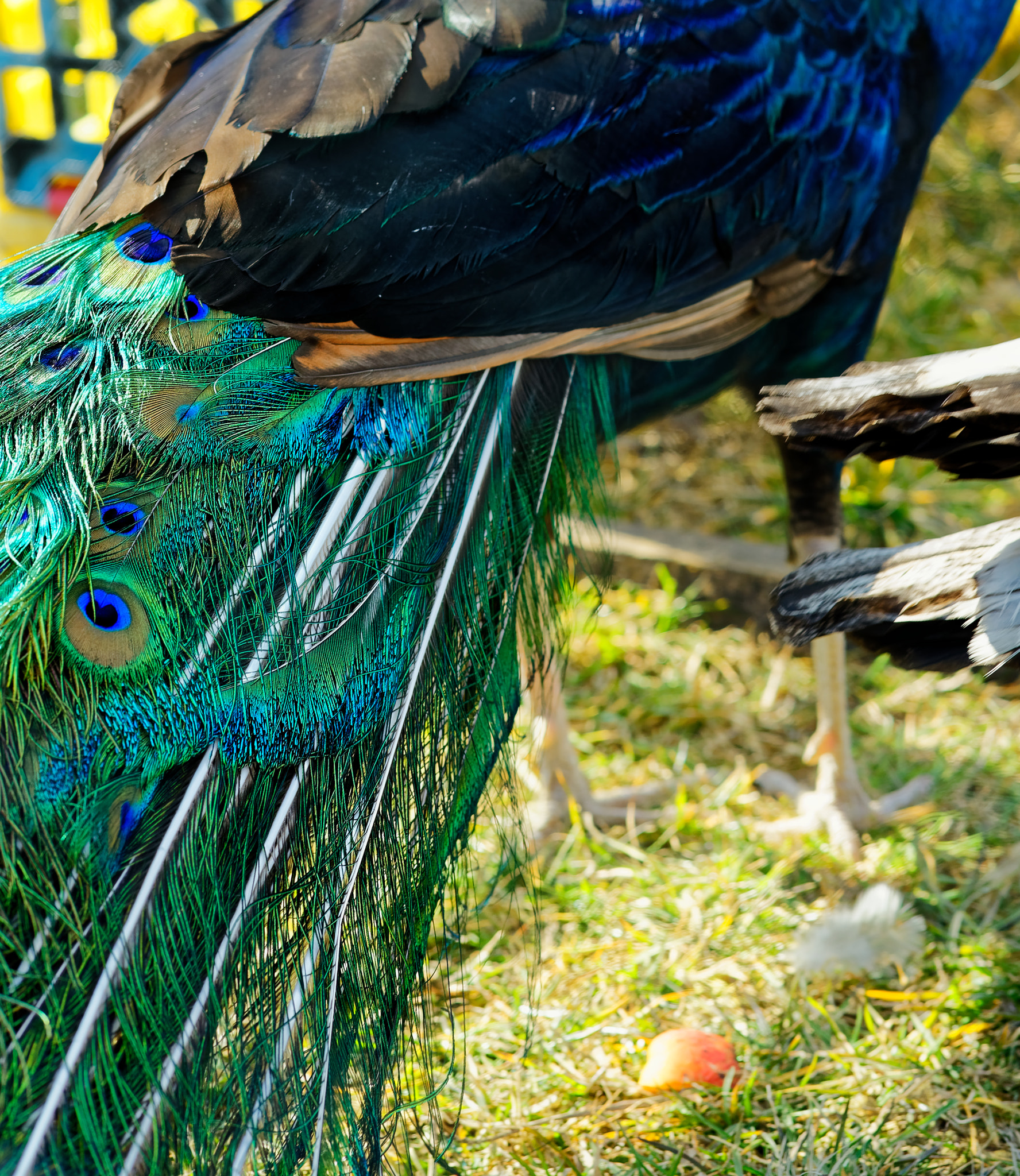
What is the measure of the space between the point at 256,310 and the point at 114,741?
2.00 ft

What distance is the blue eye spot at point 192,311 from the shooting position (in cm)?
148

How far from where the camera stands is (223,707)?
1.31 m

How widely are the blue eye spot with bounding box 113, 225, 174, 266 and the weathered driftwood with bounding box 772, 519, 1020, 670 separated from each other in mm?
997

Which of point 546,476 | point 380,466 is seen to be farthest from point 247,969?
point 546,476

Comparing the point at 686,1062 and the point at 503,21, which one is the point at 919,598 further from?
the point at 503,21

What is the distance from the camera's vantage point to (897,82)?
199 cm

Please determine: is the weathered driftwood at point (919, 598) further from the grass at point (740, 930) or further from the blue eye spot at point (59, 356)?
the blue eye spot at point (59, 356)

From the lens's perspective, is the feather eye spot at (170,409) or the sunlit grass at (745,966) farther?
the sunlit grass at (745,966)

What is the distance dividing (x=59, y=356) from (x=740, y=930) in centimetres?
159

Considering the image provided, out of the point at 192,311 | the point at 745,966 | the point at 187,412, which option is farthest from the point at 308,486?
the point at 745,966

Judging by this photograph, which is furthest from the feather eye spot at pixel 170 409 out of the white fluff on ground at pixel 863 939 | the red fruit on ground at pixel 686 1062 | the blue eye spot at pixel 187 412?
the white fluff on ground at pixel 863 939

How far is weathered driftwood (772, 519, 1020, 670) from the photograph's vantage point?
1.27m

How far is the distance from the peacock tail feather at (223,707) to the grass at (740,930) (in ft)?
0.75

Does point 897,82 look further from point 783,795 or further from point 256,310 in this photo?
point 783,795
